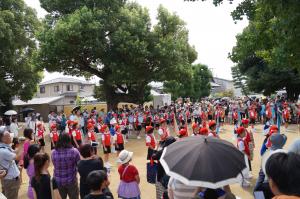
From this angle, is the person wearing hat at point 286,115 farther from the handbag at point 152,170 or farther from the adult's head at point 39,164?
the adult's head at point 39,164

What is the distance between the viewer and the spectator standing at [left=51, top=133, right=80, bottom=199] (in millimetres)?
5766

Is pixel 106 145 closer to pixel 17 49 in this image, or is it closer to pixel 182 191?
pixel 182 191

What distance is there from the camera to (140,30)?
25125mm

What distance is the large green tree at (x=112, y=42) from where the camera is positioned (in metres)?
23.8

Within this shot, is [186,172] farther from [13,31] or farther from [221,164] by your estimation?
[13,31]

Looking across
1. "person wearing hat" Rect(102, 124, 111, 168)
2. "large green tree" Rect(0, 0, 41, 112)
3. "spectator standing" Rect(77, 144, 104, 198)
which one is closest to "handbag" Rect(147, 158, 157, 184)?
"spectator standing" Rect(77, 144, 104, 198)

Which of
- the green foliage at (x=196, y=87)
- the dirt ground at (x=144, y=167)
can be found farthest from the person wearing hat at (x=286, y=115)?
the green foliage at (x=196, y=87)

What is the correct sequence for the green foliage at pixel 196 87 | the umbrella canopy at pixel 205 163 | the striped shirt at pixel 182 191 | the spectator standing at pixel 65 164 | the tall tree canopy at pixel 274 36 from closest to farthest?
the umbrella canopy at pixel 205 163
the striped shirt at pixel 182 191
the spectator standing at pixel 65 164
the tall tree canopy at pixel 274 36
the green foliage at pixel 196 87

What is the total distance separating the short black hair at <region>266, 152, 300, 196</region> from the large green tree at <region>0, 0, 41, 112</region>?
2739 cm

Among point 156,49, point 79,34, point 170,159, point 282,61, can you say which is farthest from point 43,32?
point 170,159

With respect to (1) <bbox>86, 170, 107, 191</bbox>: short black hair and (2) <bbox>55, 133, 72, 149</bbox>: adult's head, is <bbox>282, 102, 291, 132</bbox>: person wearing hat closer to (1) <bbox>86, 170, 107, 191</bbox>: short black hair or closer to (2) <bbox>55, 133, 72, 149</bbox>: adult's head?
(2) <bbox>55, 133, 72, 149</bbox>: adult's head

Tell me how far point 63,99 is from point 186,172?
47.4 m

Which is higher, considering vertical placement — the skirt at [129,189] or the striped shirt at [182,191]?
the striped shirt at [182,191]

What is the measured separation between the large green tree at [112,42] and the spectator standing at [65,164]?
Result: 18309mm
